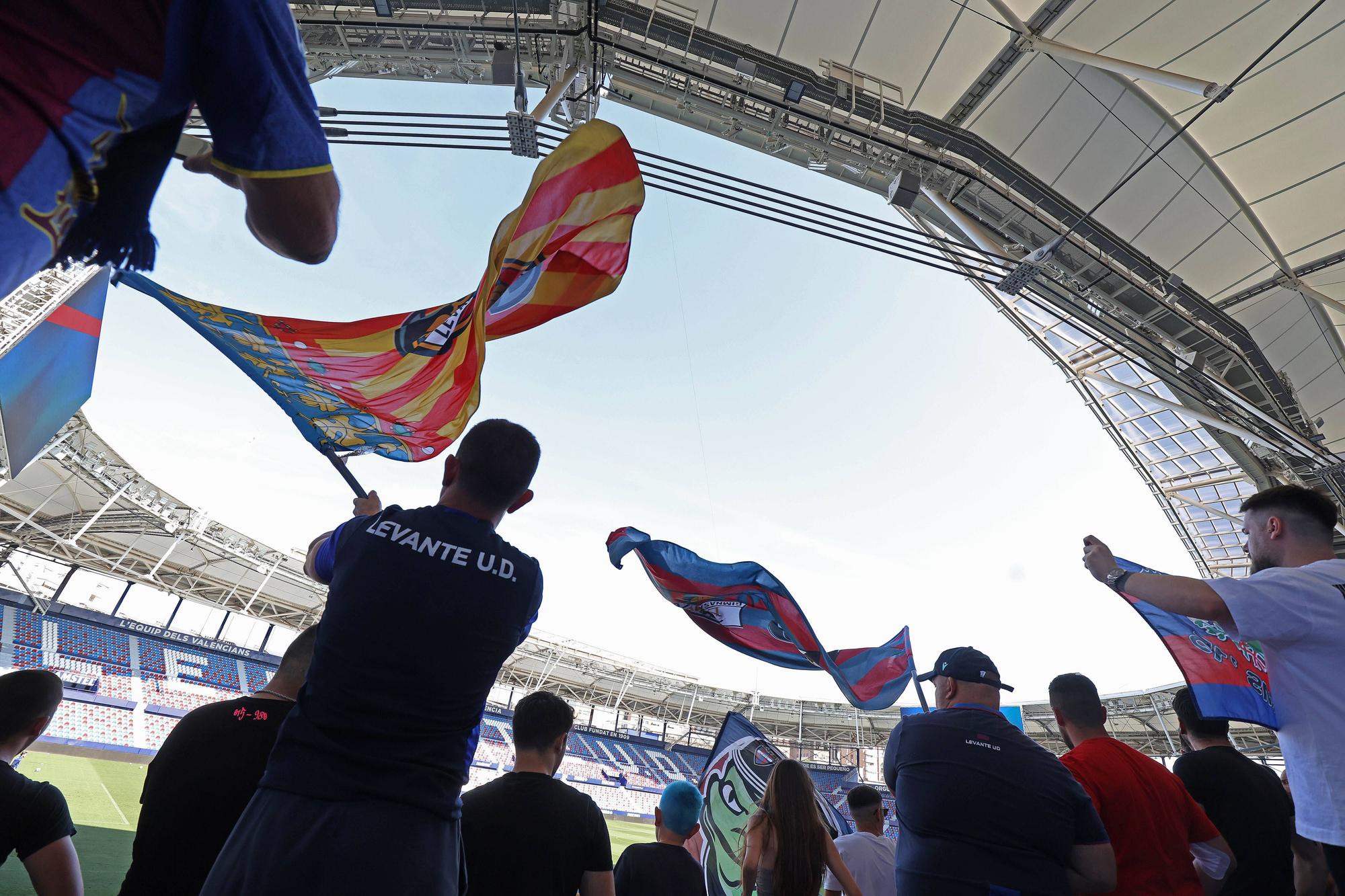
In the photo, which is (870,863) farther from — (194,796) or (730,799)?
(194,796)

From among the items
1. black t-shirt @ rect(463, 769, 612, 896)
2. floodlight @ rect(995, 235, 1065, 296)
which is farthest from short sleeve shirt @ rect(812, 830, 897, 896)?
floodlight @ rect(995, 235, 1065, 296)

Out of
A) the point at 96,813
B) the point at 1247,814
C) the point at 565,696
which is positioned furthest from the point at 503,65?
the point at 565,696

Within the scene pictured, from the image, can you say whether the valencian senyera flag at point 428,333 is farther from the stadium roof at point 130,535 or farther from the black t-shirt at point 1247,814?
the stadium roof at point 130,535

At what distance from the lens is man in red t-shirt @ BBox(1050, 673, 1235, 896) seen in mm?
2773

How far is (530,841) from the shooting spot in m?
2.38

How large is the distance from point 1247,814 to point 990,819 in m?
1.68

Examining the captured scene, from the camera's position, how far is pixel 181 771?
7.06 ft

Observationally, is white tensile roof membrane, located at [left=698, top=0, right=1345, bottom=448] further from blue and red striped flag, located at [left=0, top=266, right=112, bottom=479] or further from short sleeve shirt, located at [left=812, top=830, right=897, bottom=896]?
short sleeve shirt, located at [left=812, top=830, right=897, bottom=896]

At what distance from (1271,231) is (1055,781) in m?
12.3

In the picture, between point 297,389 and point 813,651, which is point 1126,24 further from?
point 297,389

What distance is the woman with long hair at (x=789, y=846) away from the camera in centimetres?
334

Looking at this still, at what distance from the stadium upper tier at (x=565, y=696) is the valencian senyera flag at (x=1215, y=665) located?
14.7m

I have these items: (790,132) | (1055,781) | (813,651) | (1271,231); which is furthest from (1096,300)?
(1055,781)

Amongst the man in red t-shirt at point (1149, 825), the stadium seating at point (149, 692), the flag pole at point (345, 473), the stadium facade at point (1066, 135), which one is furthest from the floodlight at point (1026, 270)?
the stadium seating at point (149, 692)
